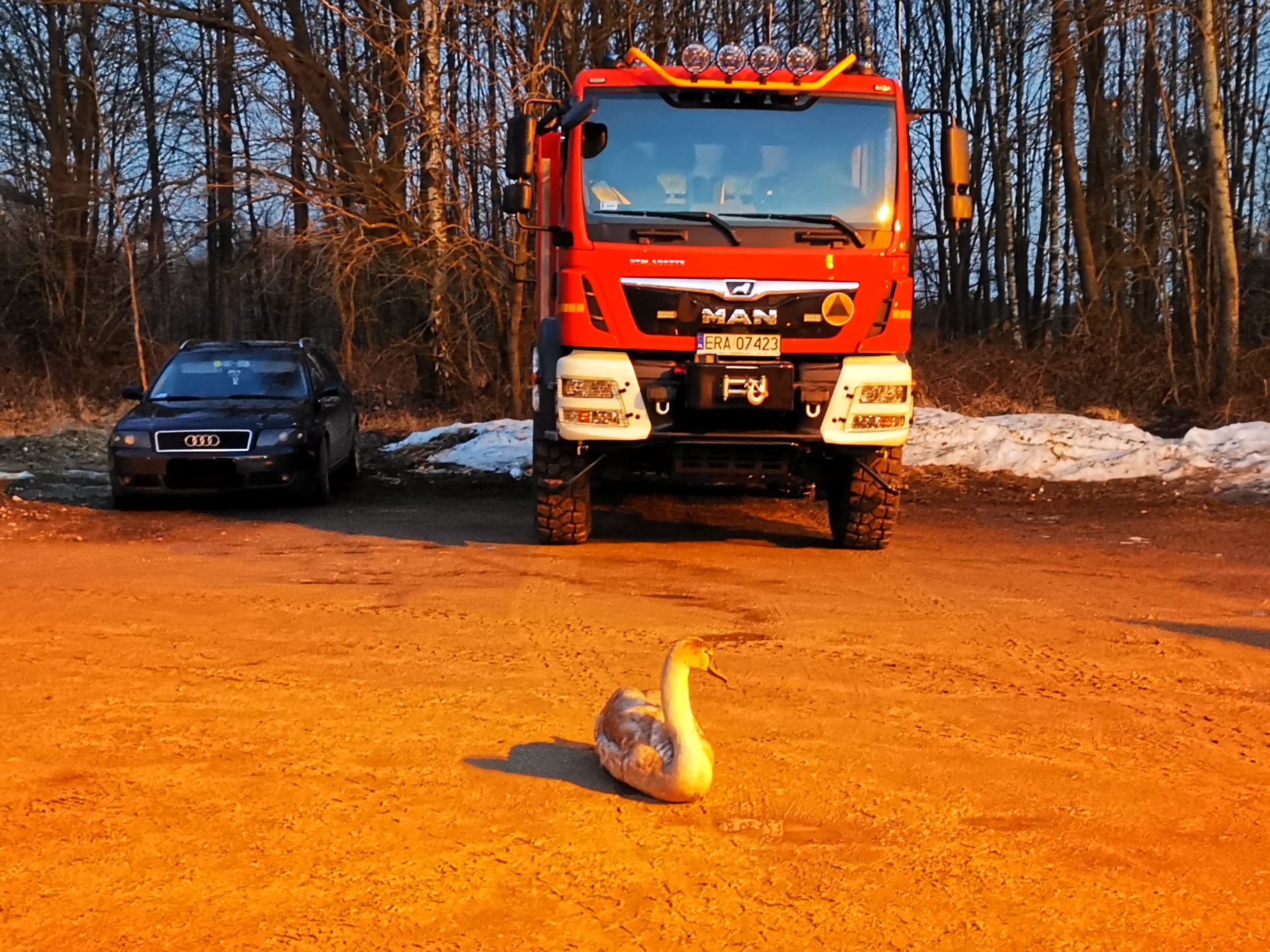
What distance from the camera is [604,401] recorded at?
26.8 ft

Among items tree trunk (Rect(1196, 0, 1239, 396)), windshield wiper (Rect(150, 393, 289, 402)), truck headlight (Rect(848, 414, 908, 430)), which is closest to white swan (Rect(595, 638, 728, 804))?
truck headlight (Rect(848, 414, 908, 430))

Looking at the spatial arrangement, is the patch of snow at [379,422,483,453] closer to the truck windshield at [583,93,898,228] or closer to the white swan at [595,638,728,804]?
the truck windshield at [583,93,898,228]

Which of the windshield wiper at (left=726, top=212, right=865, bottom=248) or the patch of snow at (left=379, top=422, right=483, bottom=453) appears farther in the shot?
the patch of snow at (left=379, top=422, right=483, bottom=453)

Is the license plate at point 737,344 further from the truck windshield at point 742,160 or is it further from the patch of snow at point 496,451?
the patch of snow at point 496,451

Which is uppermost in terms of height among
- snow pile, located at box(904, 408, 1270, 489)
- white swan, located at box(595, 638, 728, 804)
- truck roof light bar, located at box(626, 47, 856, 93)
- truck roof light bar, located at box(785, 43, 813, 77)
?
truck roof light bar, located at box(785, 43, 813, 77)

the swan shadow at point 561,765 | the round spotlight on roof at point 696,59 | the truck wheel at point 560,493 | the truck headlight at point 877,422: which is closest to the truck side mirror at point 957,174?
the truck headlight at point 877,422

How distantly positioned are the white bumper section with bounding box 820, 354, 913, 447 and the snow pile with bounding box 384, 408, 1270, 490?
547cm

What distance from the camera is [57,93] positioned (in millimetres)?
29750

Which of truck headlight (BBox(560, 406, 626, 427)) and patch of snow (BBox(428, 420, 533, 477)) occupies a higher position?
truck headlight (BBox(560, 406, 626, 427))

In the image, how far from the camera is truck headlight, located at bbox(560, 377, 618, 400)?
8141 mm

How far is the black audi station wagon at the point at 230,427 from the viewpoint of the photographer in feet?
36.1

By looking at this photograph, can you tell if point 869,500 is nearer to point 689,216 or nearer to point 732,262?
point 732,262

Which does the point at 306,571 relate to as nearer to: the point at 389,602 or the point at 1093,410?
the point at 389,602

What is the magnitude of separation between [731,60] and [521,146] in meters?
1.63
